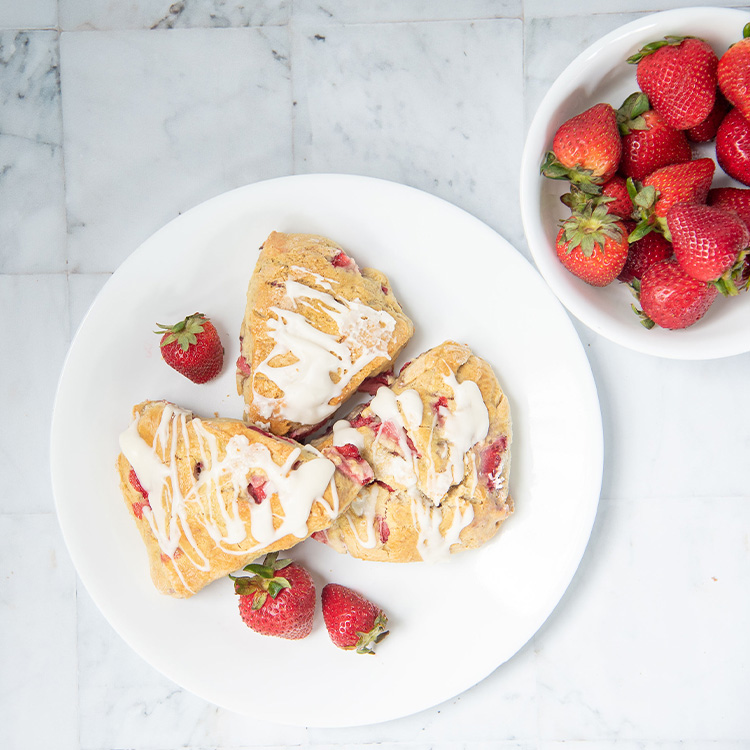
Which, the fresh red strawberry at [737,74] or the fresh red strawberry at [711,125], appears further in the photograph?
the fresh red strawberry at [711,125]


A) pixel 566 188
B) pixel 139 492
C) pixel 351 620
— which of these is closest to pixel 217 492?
pixel 139 492

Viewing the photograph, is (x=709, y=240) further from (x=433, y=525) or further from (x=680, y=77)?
(x=433, y=525)

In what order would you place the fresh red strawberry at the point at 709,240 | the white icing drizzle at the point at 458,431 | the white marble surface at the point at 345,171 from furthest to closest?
the white marble surface at the point at 345,171
the white icing drizzle at the point at 458,431
the fresh red strawberry at the point at 709,240

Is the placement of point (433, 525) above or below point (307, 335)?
below

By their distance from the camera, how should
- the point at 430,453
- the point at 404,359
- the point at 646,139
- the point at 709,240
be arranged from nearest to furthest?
the point at 709,240 < the point at 646,139 < the point at 430,453 < the point at 404,359

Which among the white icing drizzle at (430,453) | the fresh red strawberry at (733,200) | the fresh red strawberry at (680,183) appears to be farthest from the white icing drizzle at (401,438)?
the fresh red strawberry at (733,200)

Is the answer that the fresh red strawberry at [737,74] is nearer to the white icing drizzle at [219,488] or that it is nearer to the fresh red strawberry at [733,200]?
the fresh red strawberry at [733,200]
